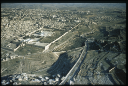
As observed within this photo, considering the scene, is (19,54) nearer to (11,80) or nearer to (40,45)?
(40,45)

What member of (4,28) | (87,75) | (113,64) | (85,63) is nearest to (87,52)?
(85,63)

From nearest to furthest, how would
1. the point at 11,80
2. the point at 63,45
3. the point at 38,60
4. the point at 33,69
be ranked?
the point at 11,80 < the point at 33,69 < the point at 38,60 < the point at 63,45

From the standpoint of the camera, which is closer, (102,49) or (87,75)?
(87,75)

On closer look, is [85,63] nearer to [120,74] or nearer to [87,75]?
[87,75]

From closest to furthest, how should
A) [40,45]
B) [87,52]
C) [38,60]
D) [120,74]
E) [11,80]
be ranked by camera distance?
[11,80]
[120,74]
[38,60]
[87,52]
[40,45]

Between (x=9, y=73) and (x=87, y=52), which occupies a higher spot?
(x=87, y=52)

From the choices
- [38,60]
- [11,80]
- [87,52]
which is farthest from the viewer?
[87,52]

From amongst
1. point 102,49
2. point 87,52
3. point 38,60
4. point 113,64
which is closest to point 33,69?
point 38,60

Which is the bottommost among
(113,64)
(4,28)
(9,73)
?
(9,73)

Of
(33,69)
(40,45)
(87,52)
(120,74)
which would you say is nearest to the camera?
(120,74)
